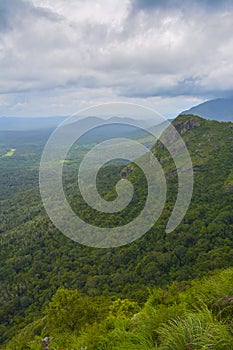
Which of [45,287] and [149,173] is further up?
[149,173]

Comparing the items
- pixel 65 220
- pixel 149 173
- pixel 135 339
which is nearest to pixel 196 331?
pixel 135 339

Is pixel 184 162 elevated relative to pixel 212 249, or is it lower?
elevated

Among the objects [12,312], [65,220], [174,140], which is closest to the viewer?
[12,312]

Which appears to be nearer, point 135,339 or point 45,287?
point 135,339

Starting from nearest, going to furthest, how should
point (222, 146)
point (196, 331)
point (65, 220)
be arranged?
point (196, 331)
point (65, 220)
point (222, 146)

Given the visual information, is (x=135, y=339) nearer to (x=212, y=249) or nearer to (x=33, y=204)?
(x=212, y=249)

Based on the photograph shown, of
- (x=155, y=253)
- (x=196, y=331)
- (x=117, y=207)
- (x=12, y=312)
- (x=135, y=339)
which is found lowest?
(x=12, y=312)

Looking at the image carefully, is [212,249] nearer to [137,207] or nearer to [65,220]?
[137,207]

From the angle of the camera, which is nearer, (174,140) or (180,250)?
(180,250)

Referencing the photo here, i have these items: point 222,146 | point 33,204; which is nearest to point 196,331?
point 222,146
